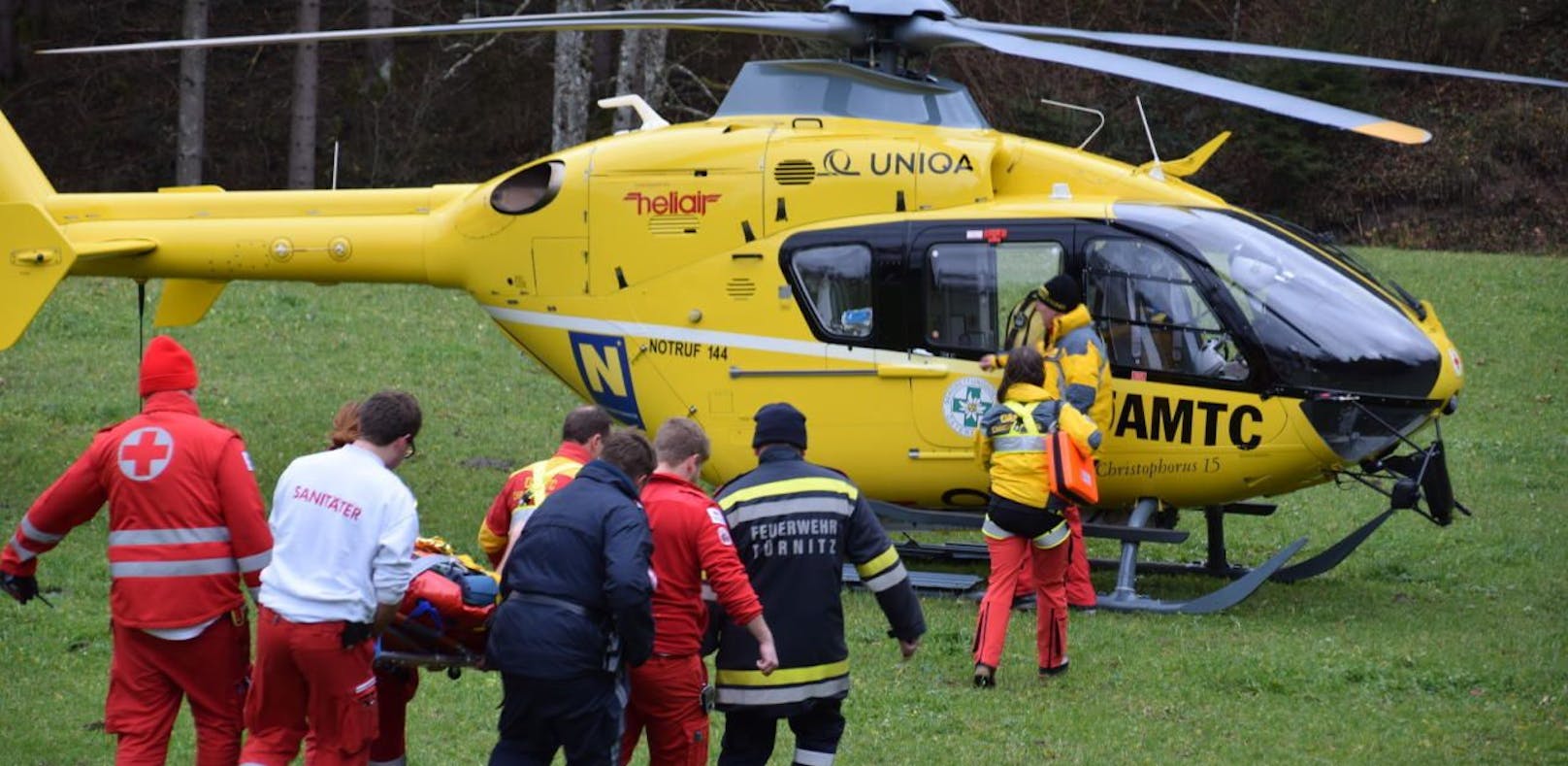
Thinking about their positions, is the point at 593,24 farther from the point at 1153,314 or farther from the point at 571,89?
the point at 571,89

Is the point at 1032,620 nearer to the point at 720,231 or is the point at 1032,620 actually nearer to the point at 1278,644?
the point at 1278,644

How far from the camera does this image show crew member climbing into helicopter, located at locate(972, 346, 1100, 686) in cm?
940

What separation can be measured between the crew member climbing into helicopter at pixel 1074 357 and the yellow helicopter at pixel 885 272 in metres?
0.30

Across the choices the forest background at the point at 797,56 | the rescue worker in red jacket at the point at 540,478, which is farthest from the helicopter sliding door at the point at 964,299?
the forest background at the point at 797,56

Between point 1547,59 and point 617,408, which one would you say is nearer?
point 617,408

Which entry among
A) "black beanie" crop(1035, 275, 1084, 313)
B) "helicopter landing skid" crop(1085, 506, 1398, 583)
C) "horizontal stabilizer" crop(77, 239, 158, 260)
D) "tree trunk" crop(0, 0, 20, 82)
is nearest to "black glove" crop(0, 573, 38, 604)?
"black beanie" crop(1035, 275, 1084, 313)

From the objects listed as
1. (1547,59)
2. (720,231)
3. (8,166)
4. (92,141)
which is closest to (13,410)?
(8,166)

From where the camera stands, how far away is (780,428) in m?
6.95

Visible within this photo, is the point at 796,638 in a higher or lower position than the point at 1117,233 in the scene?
lower

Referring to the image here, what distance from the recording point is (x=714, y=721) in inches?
350

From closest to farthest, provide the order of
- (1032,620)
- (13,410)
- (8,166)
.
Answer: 1. (1032,620)
2. (8,166)
3. (13,410)

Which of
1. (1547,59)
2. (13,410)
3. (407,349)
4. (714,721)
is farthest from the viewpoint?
(1547,59)

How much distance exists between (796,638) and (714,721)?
7.32 ft

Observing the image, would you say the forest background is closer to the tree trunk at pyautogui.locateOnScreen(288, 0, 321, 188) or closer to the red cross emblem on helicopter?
the tree trunk at pyautogui.locateOnScreen(288, 0, 321, 188)
